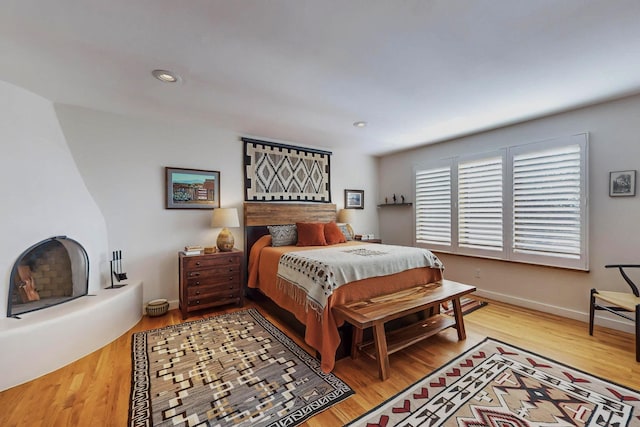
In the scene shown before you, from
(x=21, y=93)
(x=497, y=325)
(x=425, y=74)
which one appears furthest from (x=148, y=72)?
(x=497, y=325)

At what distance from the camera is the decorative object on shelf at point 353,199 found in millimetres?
5033

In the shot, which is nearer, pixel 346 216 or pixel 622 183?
pixel 622 183

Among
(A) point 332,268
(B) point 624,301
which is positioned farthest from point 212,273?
(B) point 624,301

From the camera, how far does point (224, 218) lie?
336cm

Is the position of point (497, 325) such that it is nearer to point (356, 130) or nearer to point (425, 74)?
point (425, 74)

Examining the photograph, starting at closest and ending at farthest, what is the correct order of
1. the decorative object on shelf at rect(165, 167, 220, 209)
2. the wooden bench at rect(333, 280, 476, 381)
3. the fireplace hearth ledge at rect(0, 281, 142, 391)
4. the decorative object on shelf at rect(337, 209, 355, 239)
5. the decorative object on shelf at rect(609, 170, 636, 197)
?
the fireplace hearth ledge at rect(0, 281, 142, 391) < the wooden bench at rect(333, 280, 476, 381) < the decorative object on shelf at rect(609, 170, 636, 197) < the decorative object on shelf at rect(165, 167, 220, 209) < the decorative object on shelf at rect(337, 209, 355, 239)

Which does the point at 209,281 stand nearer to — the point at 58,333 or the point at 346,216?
the point at 58,333

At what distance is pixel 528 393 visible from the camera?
176 cm

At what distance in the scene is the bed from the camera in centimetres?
209

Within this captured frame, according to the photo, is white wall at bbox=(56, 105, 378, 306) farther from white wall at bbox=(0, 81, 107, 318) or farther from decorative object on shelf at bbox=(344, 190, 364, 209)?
decorative object on shelf at bbox=(344, 190, 364, 209)

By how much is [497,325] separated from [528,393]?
1194 mm

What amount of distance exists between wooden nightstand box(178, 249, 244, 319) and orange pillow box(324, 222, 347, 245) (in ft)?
4.27

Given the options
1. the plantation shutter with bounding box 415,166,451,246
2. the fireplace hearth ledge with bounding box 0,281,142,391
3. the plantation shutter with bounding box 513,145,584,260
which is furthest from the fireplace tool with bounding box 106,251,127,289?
the plantation shutter with bounding box 513,145,584,260

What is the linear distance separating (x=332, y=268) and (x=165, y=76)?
2177 millimetres
